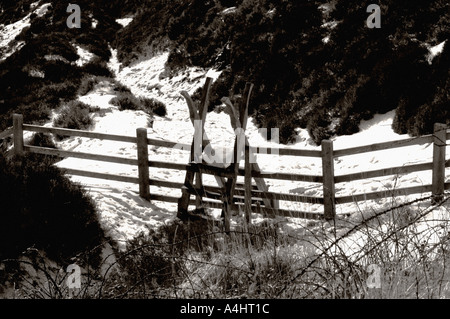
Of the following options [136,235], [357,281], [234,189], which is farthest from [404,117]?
[357,281]

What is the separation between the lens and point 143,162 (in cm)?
996

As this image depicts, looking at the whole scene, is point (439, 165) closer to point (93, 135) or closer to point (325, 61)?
point (93, 135)

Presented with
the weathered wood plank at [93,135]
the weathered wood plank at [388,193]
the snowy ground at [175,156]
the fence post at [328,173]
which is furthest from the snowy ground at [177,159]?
the weathered wood plank at [93,135]

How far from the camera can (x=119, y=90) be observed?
1894 cm

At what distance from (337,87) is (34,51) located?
12.9 metres

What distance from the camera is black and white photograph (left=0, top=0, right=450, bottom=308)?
4.32 m

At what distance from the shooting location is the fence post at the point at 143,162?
9883 millimetres

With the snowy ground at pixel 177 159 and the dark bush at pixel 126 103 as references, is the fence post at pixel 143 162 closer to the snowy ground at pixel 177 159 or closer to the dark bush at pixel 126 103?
the snowy ground at pixel 177 159

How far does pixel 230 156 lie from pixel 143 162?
5.56 ft

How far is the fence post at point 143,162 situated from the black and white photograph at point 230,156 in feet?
0.06

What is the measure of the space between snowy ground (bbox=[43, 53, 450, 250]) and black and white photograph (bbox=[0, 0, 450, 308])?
5 cm

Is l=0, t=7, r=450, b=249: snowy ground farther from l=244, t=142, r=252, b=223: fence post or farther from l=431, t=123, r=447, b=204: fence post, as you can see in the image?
l=244, t=142, r=252, b=223: fence post

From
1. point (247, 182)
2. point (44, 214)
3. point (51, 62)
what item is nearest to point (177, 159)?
point (247, 182)
